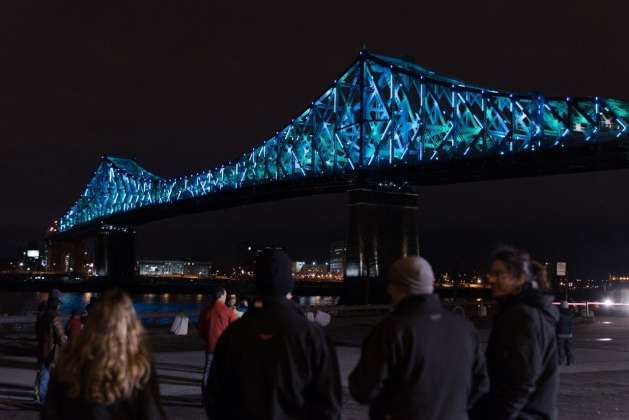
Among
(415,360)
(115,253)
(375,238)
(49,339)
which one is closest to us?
(415,360)

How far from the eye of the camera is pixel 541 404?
4.71m

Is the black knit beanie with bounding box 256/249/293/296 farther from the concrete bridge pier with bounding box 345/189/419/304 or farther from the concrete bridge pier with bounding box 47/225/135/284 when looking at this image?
the concrete bridge pier with bounding box 47/225/135/284

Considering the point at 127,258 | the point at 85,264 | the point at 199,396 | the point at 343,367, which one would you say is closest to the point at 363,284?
the point at 343,367

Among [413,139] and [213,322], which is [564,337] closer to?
[213,322]

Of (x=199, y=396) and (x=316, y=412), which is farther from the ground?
(x=316, y=412)

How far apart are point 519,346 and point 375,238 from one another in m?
53.4

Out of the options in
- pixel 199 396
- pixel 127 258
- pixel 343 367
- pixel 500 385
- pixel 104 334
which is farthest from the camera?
pixel 127 258

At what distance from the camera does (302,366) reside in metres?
4.10

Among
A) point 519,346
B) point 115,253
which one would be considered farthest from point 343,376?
point 115,253

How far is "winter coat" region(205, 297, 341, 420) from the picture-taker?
4047 millimetres

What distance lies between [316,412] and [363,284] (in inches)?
2081

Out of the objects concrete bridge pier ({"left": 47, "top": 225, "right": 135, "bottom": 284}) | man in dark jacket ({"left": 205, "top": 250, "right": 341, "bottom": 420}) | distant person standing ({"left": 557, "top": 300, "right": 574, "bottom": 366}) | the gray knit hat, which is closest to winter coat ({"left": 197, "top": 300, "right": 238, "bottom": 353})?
distant person standing ({"left": 557, "top": 300, "right": 574, "bottom": 366})

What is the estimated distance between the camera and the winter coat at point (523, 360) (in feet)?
14.8

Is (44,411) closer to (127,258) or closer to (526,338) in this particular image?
(526,338)
